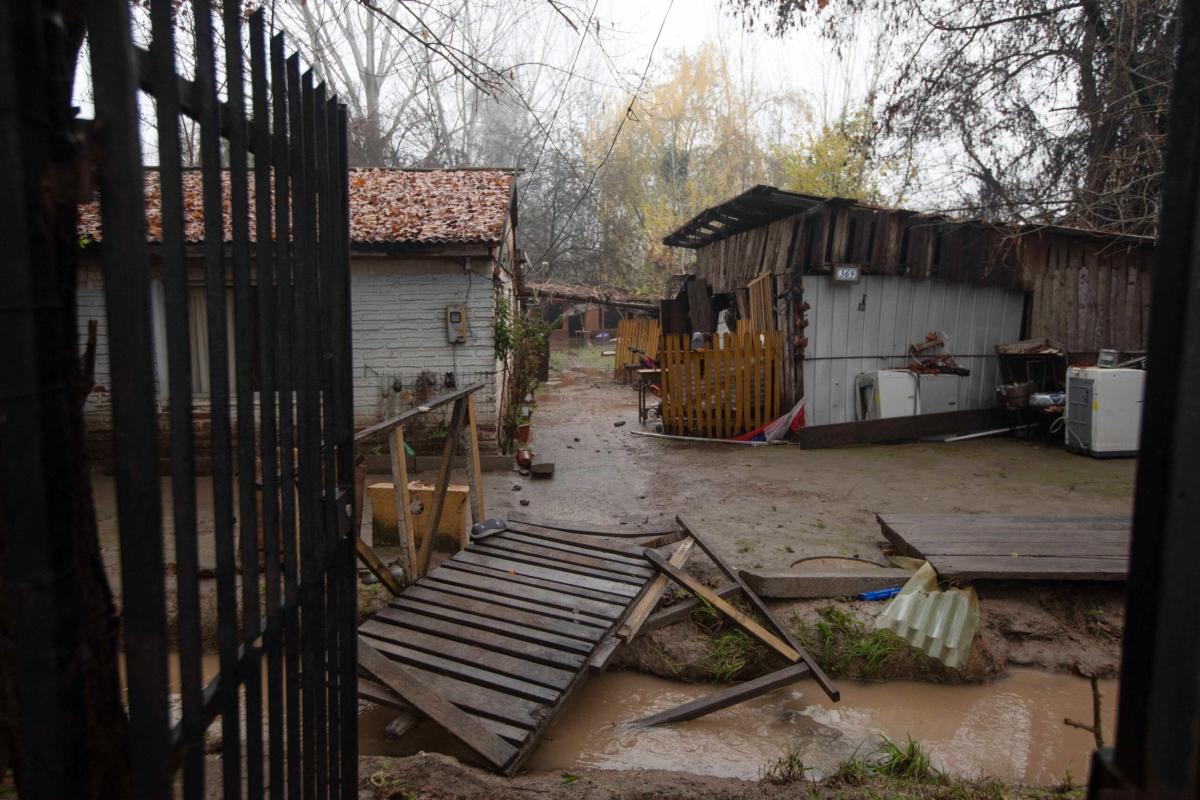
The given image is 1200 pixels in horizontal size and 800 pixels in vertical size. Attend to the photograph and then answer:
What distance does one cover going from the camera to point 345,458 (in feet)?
7.14

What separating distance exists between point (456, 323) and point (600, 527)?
4.72 meters

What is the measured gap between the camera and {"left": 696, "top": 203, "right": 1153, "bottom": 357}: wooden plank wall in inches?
442

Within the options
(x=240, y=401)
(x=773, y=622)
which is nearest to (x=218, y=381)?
(x=240, y=401)

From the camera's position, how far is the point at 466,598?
15.3 feet

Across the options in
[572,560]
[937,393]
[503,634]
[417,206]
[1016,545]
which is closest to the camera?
[503,634]

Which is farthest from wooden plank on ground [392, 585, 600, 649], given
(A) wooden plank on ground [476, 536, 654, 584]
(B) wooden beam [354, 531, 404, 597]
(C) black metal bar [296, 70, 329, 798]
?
(C) black metal bar [296, 70, 329, 798]

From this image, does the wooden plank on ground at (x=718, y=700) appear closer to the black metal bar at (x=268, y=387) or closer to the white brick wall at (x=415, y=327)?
the black metal bar at (x=268, y=387)

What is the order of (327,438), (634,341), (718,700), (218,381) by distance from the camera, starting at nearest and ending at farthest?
(218,381)
(327,438)
(718,700)
(634,341)

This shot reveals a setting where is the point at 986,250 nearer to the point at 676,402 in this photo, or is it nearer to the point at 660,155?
the point at 676,402

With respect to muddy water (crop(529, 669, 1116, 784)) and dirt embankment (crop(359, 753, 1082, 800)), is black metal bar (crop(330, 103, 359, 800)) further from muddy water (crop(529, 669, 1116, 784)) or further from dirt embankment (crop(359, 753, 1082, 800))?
muddy water (crop(529, 669, 1116, 784))

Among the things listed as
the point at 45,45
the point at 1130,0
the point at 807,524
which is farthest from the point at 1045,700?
the point at 1130,0

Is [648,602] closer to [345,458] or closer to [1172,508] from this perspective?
[345,458]

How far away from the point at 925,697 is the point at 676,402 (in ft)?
26.1

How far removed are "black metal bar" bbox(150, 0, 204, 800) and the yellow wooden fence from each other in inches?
420
